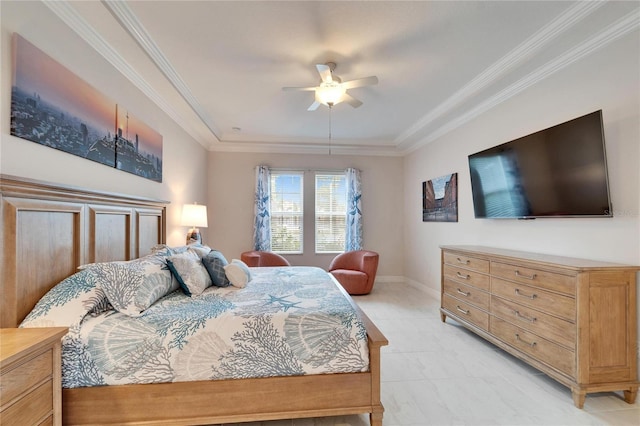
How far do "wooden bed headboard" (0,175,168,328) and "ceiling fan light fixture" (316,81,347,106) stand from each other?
78.0 inches

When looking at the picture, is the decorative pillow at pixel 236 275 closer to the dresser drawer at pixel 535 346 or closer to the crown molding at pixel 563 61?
the dresser drawer at pixel 535 346

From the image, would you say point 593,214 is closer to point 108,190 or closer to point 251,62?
point 251,62

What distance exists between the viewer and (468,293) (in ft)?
9.82

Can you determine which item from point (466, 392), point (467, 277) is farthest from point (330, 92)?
point (466, 392)

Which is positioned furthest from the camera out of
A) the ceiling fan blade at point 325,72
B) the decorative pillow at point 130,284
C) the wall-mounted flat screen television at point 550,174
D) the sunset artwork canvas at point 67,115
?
the ceiling fan blade at point 325,72

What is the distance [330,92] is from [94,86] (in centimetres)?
191

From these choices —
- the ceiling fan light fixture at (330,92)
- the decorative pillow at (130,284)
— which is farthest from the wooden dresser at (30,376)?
the ceiling fan light fixture at (330,92)

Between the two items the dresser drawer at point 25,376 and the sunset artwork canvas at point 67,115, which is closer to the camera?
the dresser drawer at point 25,376

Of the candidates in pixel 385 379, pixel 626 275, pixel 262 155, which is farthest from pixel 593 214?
pixel 262 155

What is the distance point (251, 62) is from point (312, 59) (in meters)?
0.57

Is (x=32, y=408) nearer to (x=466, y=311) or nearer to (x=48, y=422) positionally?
(x=48, y=422)

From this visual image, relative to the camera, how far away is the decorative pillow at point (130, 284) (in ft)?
5.57

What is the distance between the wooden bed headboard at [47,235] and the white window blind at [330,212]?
3.56m

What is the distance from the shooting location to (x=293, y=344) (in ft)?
5.52
